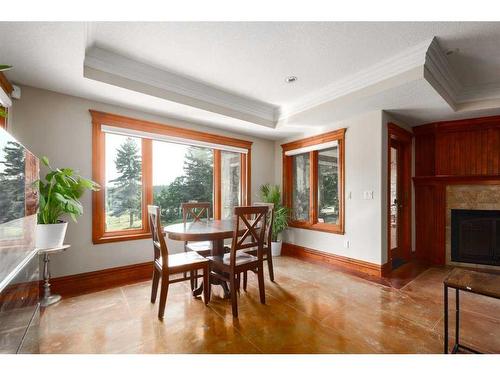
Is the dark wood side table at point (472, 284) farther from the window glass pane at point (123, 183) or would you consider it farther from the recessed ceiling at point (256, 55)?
the window glass pane at point (123, 183)

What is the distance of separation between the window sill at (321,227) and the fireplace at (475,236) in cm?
187

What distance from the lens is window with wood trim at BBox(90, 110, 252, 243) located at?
296cm

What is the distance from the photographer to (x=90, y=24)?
1896 mm

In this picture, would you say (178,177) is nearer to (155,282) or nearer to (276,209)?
(155,282)

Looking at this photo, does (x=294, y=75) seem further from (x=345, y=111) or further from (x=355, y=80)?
(x=345, y=111)

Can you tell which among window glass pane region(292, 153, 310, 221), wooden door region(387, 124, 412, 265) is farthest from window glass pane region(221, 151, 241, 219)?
wooden door region(387, 124, 412, 265)

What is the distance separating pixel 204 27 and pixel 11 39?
1.44m

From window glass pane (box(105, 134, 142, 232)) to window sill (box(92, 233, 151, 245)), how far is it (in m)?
0.10

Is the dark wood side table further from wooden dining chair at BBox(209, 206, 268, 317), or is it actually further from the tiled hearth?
the tiled hearth

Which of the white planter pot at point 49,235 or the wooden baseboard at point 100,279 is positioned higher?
the white planter pot at point 49,235

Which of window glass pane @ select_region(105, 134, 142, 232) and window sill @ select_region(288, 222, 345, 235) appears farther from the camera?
window sill @ select_region(288, 222, 345, 235)

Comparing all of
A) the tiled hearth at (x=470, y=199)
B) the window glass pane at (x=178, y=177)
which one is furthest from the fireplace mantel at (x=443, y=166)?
the window glass pane at (x=178, y=177)

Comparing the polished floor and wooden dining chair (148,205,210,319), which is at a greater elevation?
wooden dining chair (148,205,210,319)

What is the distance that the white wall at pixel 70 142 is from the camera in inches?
98.8
